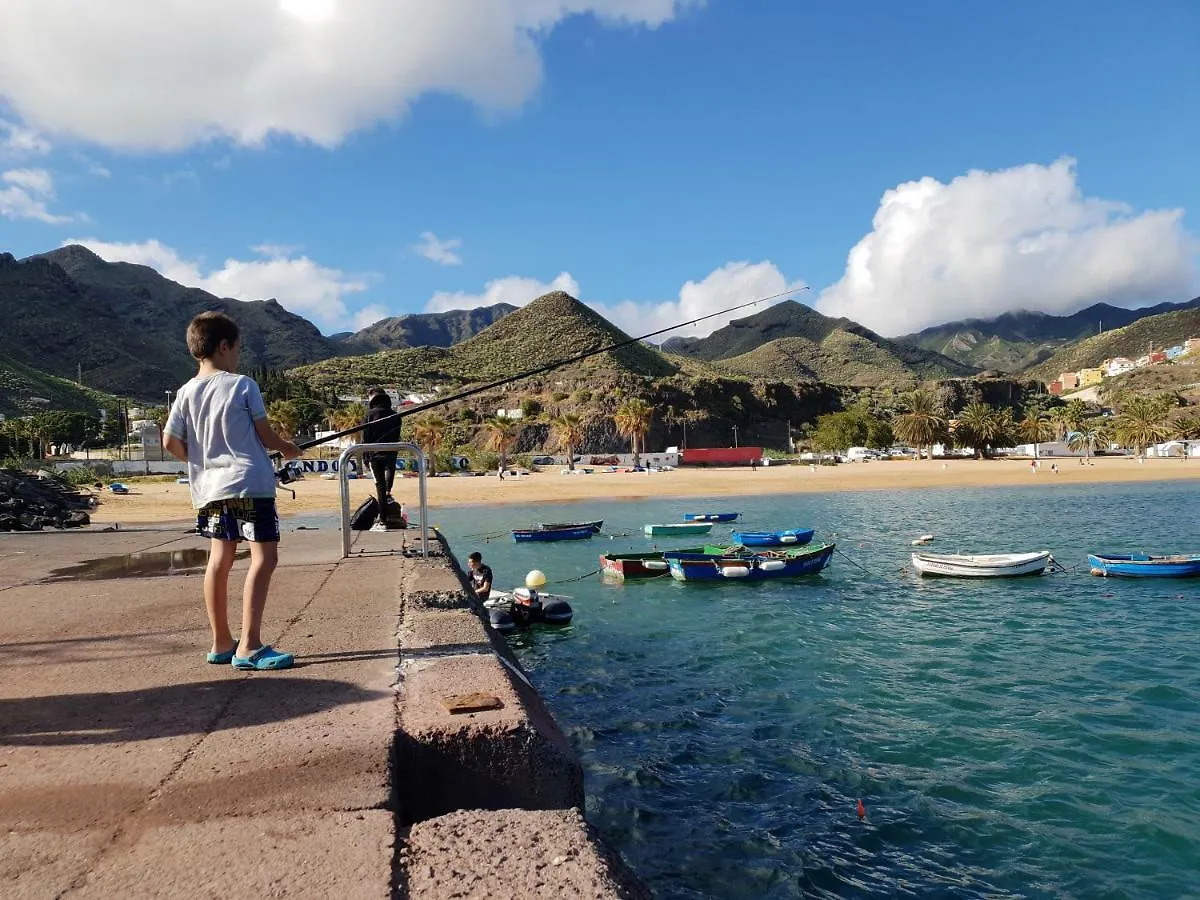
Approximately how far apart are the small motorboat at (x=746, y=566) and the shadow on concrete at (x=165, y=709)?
1944 cm

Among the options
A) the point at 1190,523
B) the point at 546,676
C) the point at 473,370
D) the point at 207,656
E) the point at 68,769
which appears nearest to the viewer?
the point at 68,769

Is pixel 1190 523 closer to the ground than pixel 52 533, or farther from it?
closer to the ground

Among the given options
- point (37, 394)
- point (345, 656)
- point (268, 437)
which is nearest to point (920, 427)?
point (345, 656)

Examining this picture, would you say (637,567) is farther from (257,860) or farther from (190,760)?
(257,860)

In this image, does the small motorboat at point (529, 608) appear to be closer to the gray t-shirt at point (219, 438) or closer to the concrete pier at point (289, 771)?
the concrete pier at point (289, 771)

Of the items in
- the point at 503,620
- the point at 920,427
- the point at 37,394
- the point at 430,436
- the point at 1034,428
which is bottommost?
the point at 503,620

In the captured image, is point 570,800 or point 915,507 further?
point 915,507

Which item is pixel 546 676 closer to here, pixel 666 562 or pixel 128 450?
pixel 666 562

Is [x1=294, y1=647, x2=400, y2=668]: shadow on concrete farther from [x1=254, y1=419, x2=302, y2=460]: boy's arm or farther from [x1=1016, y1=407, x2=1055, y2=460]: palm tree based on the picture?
[x1=1016, y1=407, x2=1055, y2=460]: palm tree

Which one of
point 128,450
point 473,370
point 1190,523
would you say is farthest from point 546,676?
point 473,370

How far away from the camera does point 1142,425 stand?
99.6 m

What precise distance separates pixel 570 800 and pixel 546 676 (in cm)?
958

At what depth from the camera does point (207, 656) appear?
17.9 ft

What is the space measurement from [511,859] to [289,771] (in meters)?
1.24
